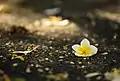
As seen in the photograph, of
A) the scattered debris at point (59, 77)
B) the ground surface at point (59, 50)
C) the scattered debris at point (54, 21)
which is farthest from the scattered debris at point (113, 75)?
the scattered debris at point (54, 21)

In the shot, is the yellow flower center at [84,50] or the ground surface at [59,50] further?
the yellow flower center at [84,50]

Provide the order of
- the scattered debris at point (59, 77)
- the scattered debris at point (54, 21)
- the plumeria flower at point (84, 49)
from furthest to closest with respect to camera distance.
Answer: the scattered debris at point (54, 21)
the plumeria flower at point (84, 49)
the scattered debris at point (59, 77)

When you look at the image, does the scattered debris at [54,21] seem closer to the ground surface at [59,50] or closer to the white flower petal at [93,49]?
the ground surface at [59,50]

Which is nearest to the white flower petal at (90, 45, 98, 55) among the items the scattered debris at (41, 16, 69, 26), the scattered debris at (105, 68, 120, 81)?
the scattered debris at (105, 68, 120, 81)

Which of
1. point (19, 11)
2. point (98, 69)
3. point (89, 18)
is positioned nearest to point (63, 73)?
point (98, 69)

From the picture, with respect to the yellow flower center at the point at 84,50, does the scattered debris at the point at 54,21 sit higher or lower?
higher

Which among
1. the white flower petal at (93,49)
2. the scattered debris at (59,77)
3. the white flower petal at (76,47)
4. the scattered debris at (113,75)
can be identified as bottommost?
the scattered debris at (113,75)

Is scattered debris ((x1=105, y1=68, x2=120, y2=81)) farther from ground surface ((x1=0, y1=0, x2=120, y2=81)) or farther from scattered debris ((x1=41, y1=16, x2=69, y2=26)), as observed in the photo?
scattered debris ((x1=41, y1=16, x2=69, y2=26))

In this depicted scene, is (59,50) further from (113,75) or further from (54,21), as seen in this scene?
(54,21)

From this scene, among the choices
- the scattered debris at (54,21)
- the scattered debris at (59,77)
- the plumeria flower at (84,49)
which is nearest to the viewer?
the scattered debris at (59,77)
